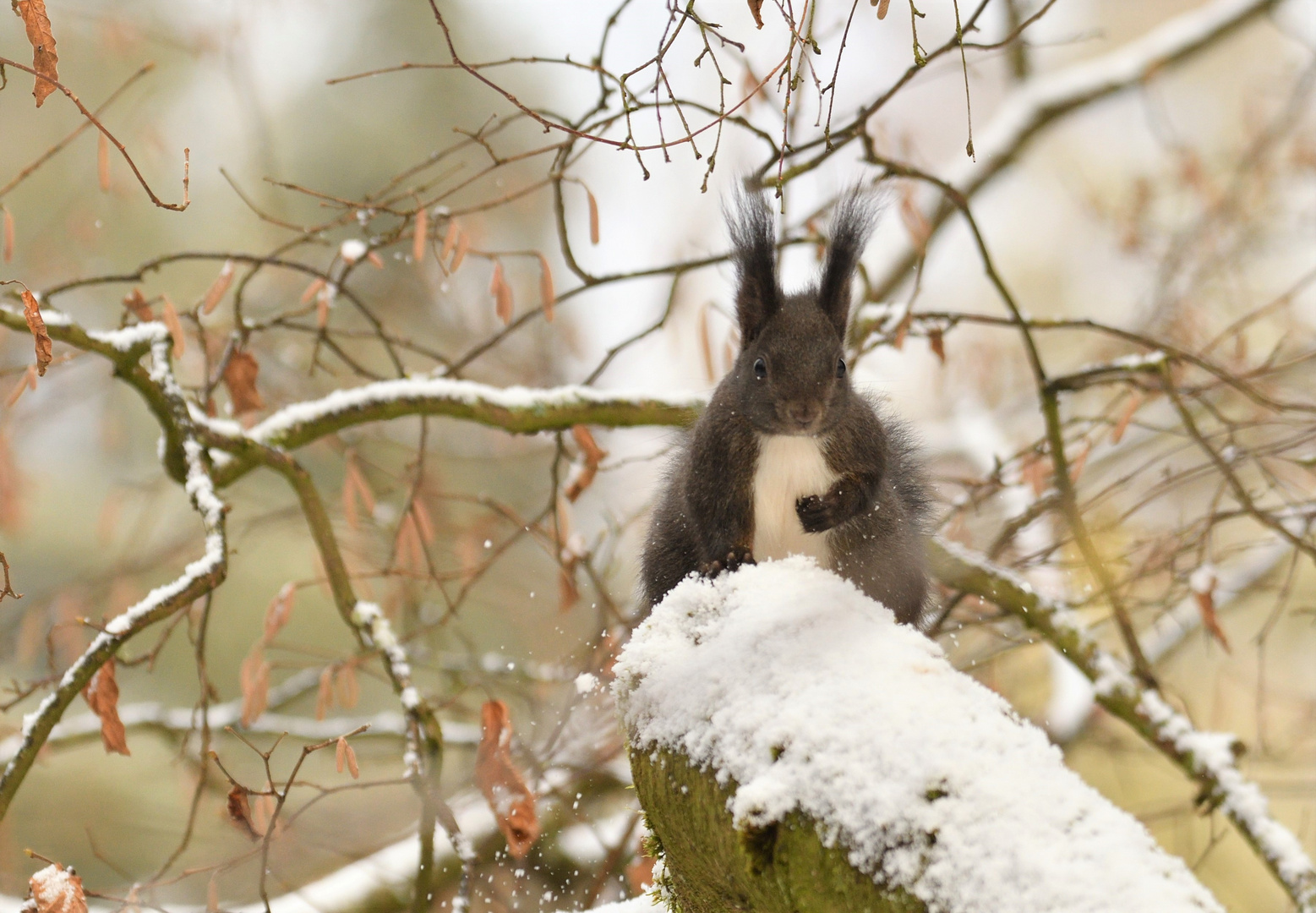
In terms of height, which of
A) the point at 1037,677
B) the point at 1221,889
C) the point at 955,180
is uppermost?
the point at 955,180

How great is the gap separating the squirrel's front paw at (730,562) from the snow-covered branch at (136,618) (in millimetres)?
821

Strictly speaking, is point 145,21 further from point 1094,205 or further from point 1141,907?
point 1141,907

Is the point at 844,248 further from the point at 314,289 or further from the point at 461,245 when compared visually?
the point at 314,289

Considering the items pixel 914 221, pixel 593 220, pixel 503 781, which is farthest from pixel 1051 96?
pixel 503 781

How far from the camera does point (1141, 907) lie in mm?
819

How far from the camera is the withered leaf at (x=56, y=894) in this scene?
4.38 feet

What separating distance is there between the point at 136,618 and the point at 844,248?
50.5 inches

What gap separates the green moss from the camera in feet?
3.14

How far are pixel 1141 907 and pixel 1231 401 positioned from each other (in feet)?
12.2

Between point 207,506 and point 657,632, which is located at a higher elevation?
point 207,506

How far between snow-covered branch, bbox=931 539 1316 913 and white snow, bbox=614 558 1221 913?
46.8 inches

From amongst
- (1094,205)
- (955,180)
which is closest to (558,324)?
(955,180)

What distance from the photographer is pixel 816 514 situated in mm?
1577

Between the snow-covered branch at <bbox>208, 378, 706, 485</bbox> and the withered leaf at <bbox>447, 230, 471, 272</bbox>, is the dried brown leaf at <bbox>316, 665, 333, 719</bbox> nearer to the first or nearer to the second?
the snow-covered branch at <bbox>208, 378, 706, 485</bbox>
